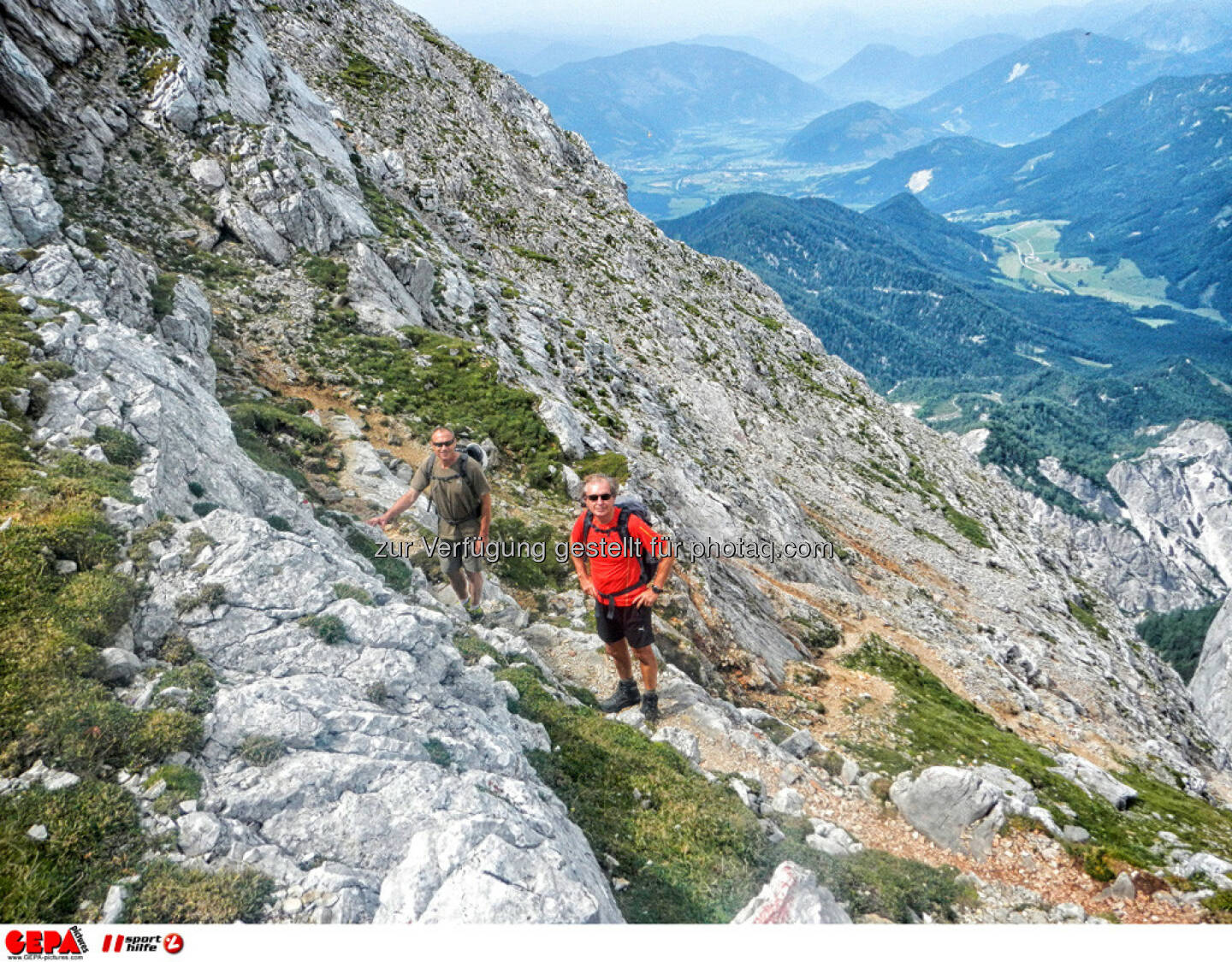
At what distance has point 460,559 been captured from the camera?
1353 centimetres

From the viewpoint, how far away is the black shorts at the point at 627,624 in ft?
36.9

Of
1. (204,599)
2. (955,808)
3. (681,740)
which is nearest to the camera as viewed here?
(204,599)

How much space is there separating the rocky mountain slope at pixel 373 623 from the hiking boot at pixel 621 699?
58 centimetres

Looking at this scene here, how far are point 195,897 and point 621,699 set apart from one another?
26.1 feet

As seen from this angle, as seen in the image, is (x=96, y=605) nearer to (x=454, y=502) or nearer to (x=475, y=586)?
(x=454, y=502)

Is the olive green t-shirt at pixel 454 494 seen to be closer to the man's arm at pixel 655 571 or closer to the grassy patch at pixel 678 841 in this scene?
the grassy patch at pixel 678 841

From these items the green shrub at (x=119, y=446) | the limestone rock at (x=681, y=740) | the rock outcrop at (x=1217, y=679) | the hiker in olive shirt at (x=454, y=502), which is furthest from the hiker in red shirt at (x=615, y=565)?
the rock outcrop at (x=1217, y=679)

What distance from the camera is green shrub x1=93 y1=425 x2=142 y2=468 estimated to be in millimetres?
10391

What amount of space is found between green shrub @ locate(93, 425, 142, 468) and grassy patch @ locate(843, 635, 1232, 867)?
53.9ft

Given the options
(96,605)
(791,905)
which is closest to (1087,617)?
(791,905)

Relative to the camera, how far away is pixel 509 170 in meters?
66.1

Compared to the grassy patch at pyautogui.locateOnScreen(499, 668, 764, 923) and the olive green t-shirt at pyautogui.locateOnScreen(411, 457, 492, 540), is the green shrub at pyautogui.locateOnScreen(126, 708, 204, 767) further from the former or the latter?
the olive green t-shirt at pyautogui.locateOnScreen(411, 457, 492, 540)

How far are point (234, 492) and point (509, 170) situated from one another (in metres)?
63.4

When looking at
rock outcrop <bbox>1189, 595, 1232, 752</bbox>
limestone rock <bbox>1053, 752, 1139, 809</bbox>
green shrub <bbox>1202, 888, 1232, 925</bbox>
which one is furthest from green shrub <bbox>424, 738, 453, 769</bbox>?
rock outcrop <bbox>1189, 595, 1232, 752</bbox>
